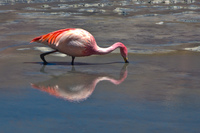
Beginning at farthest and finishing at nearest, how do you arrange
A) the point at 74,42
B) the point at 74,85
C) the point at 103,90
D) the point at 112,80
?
1. the point at 74,42
2. the point at 112,80
3. the point at 74,85
4. the point at 103,90

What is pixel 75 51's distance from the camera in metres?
8.74

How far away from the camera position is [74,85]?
6.94 m

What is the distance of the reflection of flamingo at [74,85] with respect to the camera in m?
6.30

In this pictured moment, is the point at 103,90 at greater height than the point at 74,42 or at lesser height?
lesser

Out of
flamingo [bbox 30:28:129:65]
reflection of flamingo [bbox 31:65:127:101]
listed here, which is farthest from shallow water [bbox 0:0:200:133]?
flamingo [bbox 30:28:129:65]

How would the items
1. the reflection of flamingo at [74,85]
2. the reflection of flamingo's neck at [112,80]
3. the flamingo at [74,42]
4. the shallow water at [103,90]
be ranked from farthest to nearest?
the flamingo at [74,42] → the reflection of flamingo's neck at [112,80] → the reflection of flamingo at [74,85] → the shallow water at [103,90]

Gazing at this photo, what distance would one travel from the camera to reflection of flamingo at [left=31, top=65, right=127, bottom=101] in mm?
6302

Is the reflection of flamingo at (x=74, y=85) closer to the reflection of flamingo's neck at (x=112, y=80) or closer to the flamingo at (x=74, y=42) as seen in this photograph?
the reflection of flamingo's neck at (x=112, y=80)

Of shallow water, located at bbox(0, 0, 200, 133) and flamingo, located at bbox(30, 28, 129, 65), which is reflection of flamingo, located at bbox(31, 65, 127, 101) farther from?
flamingo, located at bbox(30, 28, 129, 65)

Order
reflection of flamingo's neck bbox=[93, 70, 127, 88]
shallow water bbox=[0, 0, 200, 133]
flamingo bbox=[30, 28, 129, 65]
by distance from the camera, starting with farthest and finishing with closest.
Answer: flamingo bbox=[30, 28, 129, 65], reflection of flamingo's neck bbox=[93, 70, 127, 88], shallow water bbox=[0, 0, 200, 133]

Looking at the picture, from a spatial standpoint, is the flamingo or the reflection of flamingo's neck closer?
the reflection of flamingo's neck

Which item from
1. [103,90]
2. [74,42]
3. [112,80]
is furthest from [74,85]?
[74,42]

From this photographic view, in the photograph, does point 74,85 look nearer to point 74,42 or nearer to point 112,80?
point 112,80

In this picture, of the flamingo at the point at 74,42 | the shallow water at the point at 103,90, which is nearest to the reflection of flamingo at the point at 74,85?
→ the shallow water at the point at 103,90
